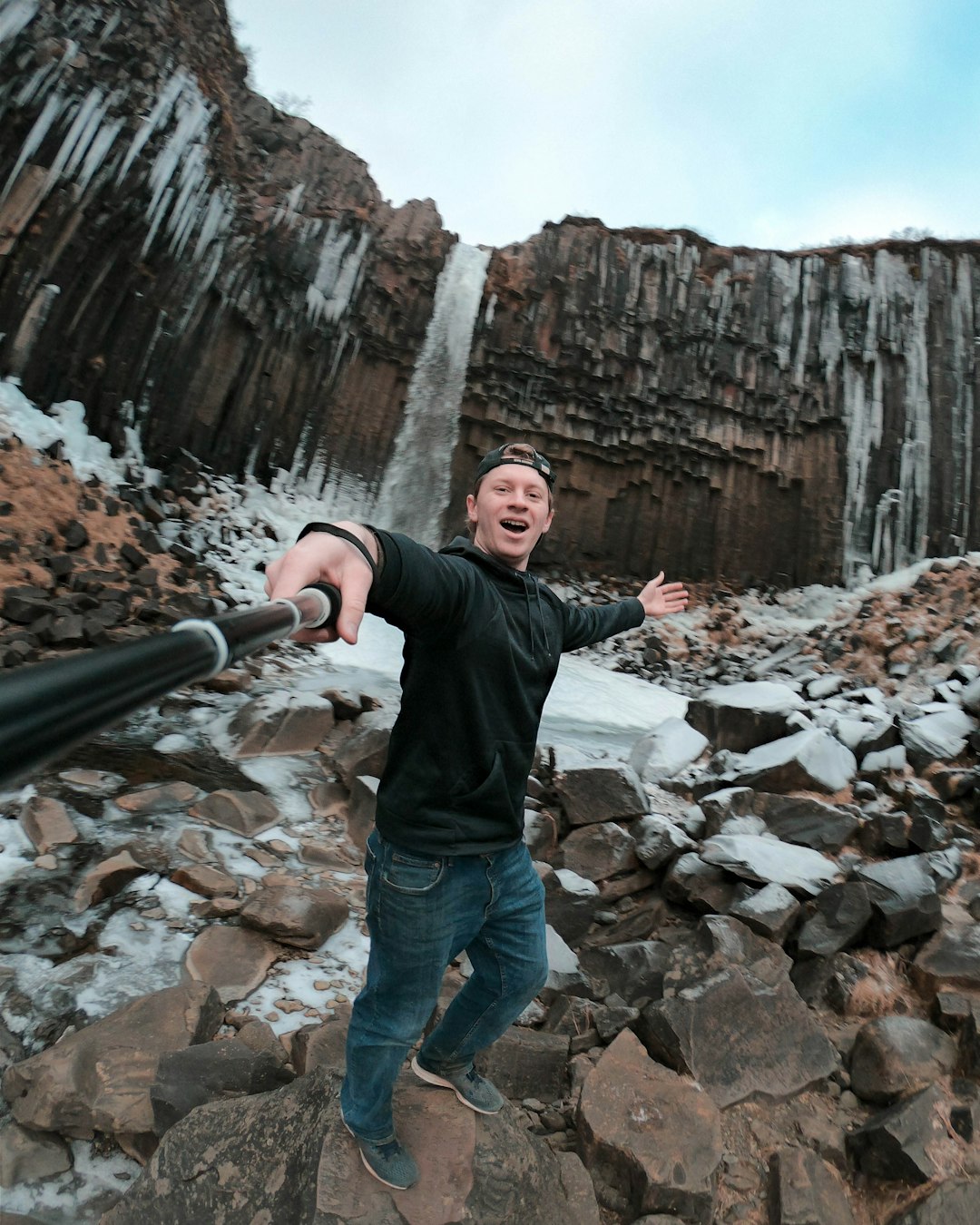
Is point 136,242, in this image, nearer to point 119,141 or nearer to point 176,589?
point 119,141

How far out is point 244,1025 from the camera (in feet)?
8.55

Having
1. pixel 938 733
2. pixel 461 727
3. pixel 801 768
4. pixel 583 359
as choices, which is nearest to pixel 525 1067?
pixel 461 727

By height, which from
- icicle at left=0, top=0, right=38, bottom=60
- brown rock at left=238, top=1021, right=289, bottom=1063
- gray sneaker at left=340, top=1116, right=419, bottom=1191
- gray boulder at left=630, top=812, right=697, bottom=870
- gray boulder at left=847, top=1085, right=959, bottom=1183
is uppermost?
icicle at left=0, top=0, right=38, bottom=60

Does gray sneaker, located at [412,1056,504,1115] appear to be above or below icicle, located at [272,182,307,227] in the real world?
below

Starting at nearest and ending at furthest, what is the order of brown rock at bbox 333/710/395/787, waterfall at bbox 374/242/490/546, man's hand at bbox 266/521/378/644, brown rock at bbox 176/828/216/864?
man's hand at bbox 266/521/378/644
brown rock at bbox 176/828/216/864
brown rock at bbox 333/710/395/787
waterfall at bbox 374/242/490/546

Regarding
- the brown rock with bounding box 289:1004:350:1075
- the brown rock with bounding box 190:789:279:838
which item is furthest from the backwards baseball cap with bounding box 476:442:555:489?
the brown rock with bounding box 190:789:279:838

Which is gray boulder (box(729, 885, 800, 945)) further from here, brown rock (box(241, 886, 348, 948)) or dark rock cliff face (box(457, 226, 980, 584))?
dark rock cliff face (box(457, 226, 980, 584))

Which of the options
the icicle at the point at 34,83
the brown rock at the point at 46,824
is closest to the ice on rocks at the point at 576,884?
the brown rock at the point at 46,824

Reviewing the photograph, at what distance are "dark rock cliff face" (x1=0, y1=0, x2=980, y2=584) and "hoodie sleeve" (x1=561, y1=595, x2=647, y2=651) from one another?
39.1ft

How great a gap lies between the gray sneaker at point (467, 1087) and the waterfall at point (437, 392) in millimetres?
14574

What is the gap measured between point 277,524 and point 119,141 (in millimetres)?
6582

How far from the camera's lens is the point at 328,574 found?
1218 mm

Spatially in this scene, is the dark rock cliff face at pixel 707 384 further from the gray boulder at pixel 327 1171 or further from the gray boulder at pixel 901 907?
the gray boulder at pixel 327 1171

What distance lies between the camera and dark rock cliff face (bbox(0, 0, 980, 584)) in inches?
519
